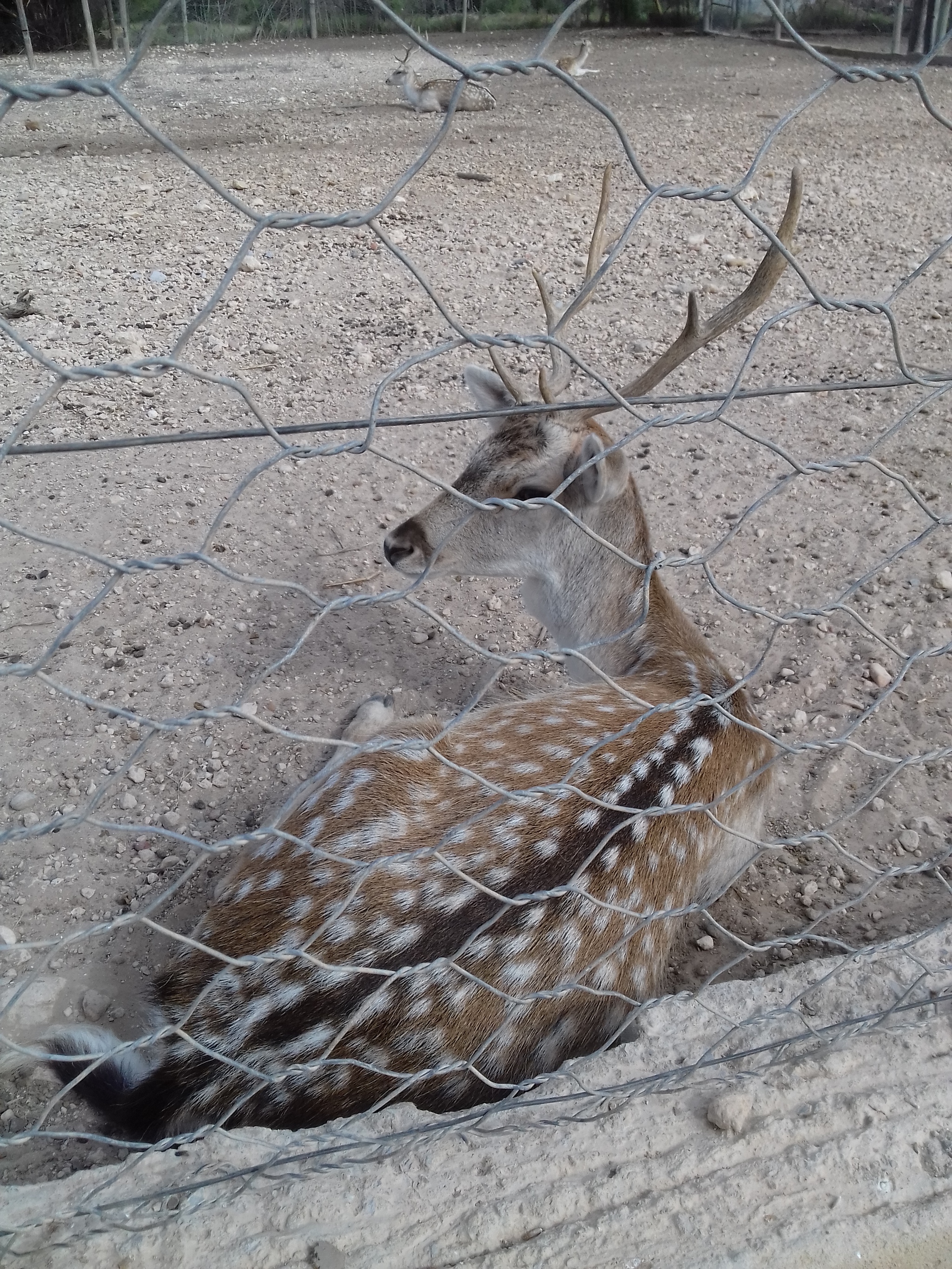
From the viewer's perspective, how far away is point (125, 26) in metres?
13.3

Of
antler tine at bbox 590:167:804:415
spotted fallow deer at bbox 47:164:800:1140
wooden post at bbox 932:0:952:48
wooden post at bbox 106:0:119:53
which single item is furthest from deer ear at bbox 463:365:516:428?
wooden post at bbox 106:0:119:53

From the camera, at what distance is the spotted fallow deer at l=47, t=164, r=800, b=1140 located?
1702mm

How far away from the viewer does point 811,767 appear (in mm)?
2799

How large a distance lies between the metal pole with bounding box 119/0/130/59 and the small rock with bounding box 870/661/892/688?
43.0 feet

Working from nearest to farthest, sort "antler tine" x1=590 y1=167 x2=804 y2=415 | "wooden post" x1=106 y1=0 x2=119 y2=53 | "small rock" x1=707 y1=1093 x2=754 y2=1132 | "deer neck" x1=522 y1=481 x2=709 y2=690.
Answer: "small rock" x1=707 y1=1093 x2=754 y2=1132 → "antler tine" x1=590 y1=167 x2=804 y2=415 → "deer neck" x1=522 y1=481 x2=709 y2=690 → "wooden post" x1=106 y1=0 x2=119 y2=53

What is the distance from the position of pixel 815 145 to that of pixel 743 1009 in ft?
25.5

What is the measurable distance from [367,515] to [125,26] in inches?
501

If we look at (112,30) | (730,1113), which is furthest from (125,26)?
(730,1113)

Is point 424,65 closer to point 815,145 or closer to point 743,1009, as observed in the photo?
point 815,145

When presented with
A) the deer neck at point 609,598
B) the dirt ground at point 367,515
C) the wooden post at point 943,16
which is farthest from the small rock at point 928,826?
the wooden post at point 943,16

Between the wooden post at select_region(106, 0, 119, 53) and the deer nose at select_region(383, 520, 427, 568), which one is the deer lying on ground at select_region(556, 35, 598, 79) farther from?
the deer nose at select_region(383, 520, 427, 568)

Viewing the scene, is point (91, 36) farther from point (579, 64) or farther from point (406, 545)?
point (406, 545)

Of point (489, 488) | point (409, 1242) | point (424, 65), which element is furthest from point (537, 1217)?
point (424, 65)

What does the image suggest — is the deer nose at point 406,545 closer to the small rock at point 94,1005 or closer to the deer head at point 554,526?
the deer head at point 554,526
